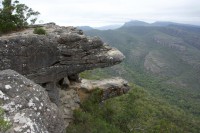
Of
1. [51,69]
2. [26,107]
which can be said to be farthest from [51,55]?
[26,107]

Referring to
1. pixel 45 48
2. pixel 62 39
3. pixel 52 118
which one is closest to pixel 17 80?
pixel 52 118

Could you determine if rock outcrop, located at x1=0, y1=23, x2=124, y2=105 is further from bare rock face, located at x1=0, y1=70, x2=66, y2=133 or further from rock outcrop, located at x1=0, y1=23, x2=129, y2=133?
bare rock face, located at x1=0, y1=70, x2=66, y2=133

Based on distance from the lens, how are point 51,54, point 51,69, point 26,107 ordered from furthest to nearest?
point 51,69 < point 51,54 < point 26,107

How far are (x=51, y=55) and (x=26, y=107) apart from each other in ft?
66.5

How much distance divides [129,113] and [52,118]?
36106 millimetres

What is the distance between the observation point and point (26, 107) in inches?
288

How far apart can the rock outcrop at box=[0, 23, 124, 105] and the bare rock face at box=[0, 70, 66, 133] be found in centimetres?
1581

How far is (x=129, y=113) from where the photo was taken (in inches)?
1695

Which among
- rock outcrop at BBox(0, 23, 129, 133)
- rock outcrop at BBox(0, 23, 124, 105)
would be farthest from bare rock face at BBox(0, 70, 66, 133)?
rock outcrop at BBox(0, 23, 124, 105)

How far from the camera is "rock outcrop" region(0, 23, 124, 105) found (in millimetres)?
23969

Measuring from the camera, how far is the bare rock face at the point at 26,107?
675 centimetres

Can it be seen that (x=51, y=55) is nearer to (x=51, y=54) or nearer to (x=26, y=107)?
(x=51, y=54)

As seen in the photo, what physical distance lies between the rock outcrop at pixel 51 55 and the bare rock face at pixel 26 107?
51.9ft

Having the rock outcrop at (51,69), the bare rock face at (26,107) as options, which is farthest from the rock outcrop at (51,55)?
the bare rock face at (26,107)
